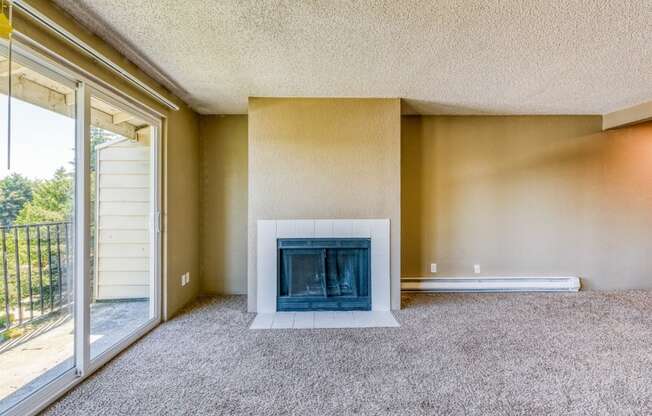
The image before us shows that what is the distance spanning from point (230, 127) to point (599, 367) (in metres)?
4.14

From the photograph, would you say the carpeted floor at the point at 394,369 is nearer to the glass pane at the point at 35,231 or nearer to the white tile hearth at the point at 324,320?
the white tile hearth at the point at 324,320

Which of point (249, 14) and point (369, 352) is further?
point (369, 352)

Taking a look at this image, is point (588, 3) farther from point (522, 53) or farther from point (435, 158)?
point (435, 158)

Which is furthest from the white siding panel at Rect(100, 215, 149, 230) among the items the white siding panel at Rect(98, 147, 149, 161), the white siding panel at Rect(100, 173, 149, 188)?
the white siding panel at Rect(98, 147, 149, 161)

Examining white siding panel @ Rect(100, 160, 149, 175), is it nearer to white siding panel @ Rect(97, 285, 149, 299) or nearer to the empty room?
the empty room

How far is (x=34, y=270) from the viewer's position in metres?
1.81

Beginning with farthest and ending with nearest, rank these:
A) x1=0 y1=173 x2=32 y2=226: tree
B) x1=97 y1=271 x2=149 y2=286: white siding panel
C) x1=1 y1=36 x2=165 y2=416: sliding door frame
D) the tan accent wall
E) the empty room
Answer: x1=97 y1=271 x2=149 y2=286: white siding panel < the tan accent wall < the empty room < x1=1 y1=36 x2=165 y2=416: sliding door frame < x1=0 y1=173 x2=32 y2=226: tree

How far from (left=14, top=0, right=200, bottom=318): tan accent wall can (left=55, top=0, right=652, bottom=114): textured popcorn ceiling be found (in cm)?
11

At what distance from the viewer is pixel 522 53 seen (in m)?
2.23

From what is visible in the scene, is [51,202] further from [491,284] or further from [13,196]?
[491,284]

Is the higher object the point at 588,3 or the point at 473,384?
the point at 588,3

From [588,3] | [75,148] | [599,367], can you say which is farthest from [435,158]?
[75,148]

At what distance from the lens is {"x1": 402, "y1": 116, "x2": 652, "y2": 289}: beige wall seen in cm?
384

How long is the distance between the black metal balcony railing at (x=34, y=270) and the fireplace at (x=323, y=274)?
5.58 ft
